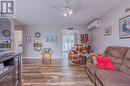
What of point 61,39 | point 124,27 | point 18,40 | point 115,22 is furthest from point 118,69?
point 18,40

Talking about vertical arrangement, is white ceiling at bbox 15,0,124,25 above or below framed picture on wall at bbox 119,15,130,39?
above

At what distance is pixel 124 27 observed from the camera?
3.97 meters

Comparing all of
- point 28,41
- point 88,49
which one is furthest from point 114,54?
point 28,41

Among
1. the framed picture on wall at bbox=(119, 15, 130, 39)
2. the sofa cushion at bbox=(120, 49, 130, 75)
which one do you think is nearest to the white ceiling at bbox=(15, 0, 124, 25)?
the framed picture on wall at bbox=(119, 15, 130, 39)

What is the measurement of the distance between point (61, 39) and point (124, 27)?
18.8ft

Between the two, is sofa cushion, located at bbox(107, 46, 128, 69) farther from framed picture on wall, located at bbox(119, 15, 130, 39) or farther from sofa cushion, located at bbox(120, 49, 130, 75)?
framed picture on wall, located at bbox(119, 15, 130, 39)

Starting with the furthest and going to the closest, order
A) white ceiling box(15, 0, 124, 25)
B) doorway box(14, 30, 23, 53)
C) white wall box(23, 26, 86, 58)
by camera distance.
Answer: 1. white wall box(23, 26, 86, 58)
2. doorway box(14, 30, 23, 53)
3. white ceiling box(15, 0, 124, 25)

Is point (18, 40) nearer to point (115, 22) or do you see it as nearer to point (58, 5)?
point (58, 5)

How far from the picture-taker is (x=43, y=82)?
3.85m

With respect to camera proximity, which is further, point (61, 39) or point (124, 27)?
point (61, 39)

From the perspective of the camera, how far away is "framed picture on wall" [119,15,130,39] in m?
3.77

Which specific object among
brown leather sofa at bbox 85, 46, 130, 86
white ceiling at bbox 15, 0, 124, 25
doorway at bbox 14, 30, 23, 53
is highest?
white ceiling at bbox 15, 0, 124, 25

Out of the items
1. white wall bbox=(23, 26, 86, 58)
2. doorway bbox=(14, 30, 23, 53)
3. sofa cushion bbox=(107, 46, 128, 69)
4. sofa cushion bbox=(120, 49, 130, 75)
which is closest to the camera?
sofa cushion bbox=(120, 49, 130, 75)

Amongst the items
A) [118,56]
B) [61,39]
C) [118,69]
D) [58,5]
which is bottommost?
[118,69]
